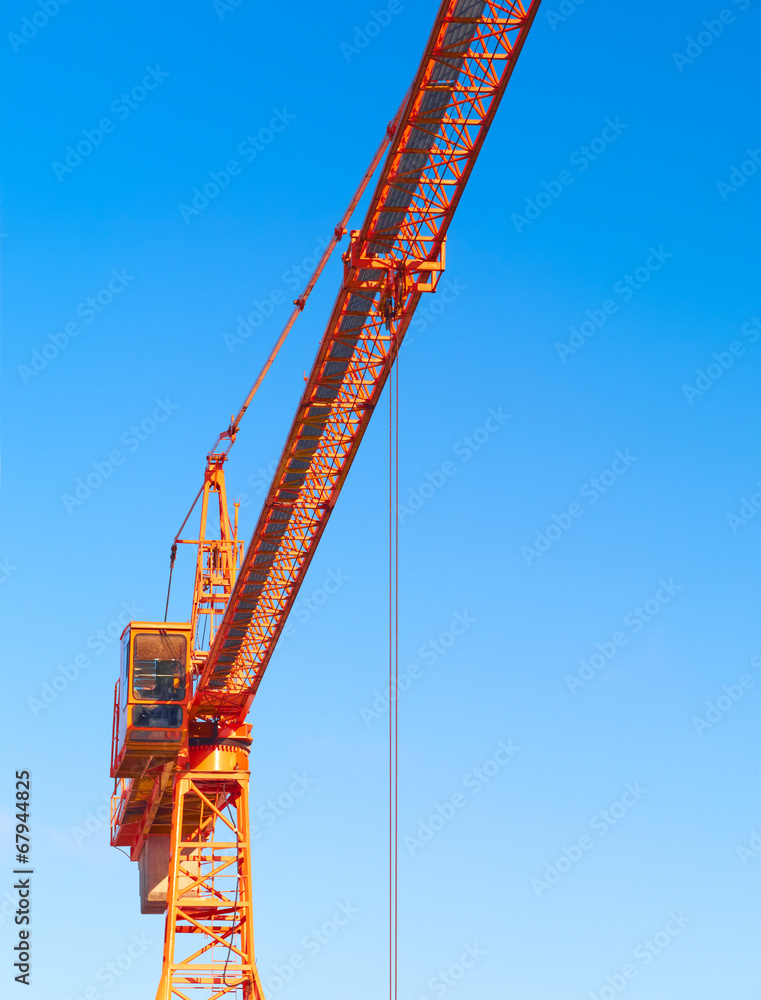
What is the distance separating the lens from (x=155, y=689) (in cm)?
4428

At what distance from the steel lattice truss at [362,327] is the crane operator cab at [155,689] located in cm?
99

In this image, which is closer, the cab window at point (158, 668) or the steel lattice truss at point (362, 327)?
the steel lattice truss at point (362, 327)

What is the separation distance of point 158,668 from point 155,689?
650 millimetres

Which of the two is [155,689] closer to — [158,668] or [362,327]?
[158,668]

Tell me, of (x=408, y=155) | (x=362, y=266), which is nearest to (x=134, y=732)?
(x=362, y=266)

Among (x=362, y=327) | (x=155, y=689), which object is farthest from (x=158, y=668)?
(x=362, y=327)

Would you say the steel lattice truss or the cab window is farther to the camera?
the cab window

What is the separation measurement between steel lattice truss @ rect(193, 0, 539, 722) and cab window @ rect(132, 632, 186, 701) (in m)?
0.90

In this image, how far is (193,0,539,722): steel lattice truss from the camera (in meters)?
25.9

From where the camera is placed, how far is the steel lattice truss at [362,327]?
25.9 meters

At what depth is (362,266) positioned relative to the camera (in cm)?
2981

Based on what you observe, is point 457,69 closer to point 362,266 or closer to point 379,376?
point 362,266

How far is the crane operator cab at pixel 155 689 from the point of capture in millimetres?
44031

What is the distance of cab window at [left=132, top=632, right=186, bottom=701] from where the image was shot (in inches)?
1742
